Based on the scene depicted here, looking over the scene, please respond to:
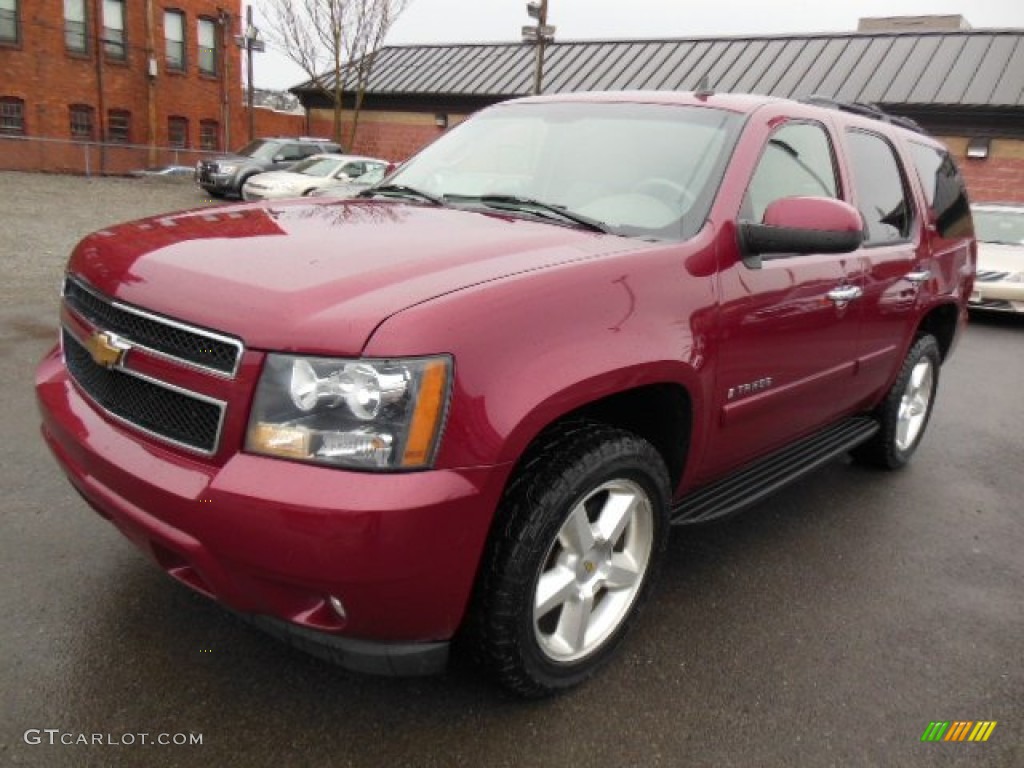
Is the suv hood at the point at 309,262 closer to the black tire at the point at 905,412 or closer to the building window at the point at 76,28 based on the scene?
the black tire at the point at 905,412

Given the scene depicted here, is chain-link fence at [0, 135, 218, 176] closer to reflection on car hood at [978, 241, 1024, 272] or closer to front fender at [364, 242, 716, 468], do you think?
reflection on car hood at [978, 241, 1024, 272]

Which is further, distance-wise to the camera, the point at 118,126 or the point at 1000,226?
the point at 118,126

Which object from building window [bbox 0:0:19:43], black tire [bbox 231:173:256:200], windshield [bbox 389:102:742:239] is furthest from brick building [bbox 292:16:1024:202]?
windshield [bbox 389:102:742:239]

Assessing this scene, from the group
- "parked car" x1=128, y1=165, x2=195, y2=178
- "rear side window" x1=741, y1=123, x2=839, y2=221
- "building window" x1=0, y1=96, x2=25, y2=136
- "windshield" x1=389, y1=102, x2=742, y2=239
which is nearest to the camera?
"windshield" x1=389, y1=102, x2=742, y2=239

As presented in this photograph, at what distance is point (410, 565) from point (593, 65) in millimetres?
25352

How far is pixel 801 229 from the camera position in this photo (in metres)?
2.71

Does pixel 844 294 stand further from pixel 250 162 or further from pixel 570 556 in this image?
pixel 250 162

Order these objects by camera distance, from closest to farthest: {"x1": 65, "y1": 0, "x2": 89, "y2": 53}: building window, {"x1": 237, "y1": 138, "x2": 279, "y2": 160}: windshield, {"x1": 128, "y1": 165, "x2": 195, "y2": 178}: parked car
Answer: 1. {"x1": 237, "y1": 138, "x2": 279, "y2": 160}: windshield
2. {"x1": 128, "y1": 165, "x2": 195, "y2": 178}: parked car
3. {"x1": 65, "y1": 0, "x2": 89, "y2": 53}: building window

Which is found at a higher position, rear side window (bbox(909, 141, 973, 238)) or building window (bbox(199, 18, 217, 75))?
building window (bbox(199, 18, 217, 75))

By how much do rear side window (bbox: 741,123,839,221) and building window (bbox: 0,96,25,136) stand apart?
1204 inches

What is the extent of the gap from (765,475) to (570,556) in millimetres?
1222

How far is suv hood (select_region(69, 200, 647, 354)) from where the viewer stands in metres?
1.92

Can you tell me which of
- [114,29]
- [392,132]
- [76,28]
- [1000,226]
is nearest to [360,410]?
[1000,226]

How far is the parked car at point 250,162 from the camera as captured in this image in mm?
20078
